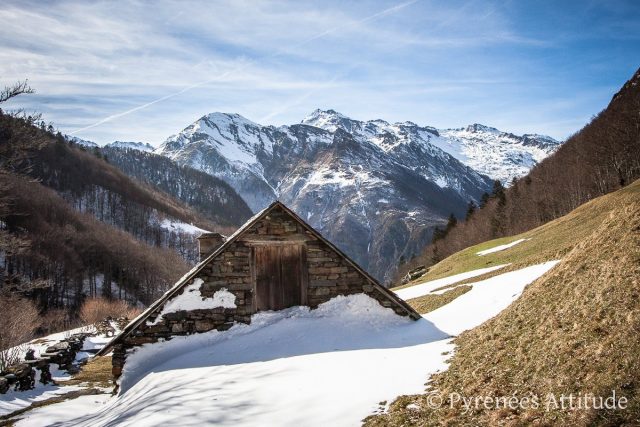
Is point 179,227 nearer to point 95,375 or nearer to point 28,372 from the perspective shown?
point 95,375

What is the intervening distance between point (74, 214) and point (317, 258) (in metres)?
145

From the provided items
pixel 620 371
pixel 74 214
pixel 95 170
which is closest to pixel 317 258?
pixel 620 371

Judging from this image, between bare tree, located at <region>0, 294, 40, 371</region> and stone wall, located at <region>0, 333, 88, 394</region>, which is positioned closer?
stone wall, located at <region>0, 333, 88, 394</region>

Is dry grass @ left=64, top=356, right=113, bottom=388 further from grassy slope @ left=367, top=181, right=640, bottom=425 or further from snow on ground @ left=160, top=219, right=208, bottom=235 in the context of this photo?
snow on ground @ left=160, top=219, right=208, bottom=235

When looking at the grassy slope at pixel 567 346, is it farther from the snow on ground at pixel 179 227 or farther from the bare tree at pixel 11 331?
the snow on ground at pixel 179 227

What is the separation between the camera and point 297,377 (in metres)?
10.6

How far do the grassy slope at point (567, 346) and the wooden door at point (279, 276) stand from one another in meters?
6.50

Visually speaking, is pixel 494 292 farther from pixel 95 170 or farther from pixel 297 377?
pixel 95 170

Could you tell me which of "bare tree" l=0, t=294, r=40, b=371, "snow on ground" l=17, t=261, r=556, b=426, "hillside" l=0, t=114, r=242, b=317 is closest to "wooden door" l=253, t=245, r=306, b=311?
"snow on ground" l=17, t=261, r=556, b=426

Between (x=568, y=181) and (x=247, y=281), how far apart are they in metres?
73.3

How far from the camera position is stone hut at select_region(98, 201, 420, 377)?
562 inches

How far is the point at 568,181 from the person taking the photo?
72.8 m

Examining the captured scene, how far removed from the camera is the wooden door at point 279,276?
1502 centimetres

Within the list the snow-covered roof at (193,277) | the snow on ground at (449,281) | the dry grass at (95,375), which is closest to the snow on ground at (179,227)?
the dry grass at (95,375)
